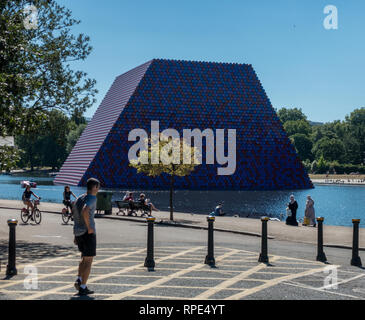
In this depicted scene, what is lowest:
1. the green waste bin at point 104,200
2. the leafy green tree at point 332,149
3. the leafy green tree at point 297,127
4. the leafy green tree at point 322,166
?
the green waste bin at point 104,200

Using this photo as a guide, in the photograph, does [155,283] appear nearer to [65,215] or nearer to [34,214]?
[34,214]

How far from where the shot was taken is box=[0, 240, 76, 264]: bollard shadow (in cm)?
1219

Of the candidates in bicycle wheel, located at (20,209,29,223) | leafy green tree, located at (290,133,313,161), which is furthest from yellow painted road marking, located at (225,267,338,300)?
leafy green tree, located at (290,133,313,161)

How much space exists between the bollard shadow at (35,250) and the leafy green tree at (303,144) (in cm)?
15546

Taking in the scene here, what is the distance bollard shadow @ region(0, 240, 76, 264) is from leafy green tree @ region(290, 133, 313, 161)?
510 feet

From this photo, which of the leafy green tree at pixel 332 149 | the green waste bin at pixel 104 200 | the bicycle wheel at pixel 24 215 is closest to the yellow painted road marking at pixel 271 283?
the bicycle wheel at pixel 24 215

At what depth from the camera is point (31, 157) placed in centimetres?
14362

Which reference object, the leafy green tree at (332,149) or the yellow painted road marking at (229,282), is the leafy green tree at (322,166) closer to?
the leafy green tree at (332,149)

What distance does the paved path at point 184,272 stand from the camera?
8.34 m

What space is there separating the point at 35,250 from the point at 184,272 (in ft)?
16.6

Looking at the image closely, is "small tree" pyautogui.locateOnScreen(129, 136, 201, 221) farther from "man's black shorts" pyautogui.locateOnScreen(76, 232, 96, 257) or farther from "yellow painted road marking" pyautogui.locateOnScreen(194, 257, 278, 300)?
"man's black shorts" pyautogui.locateOnScreen(76, 232, 96, 257)

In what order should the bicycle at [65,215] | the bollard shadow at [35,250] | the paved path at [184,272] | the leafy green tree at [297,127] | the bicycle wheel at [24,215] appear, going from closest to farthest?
the paved path at [184,272] → the bollard shadow at [35,250] → the bicycle wheel at [24,215] → the bicycle at [65,215] → the leafy green tree at [297,127]
